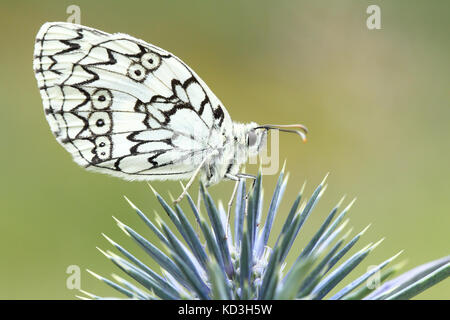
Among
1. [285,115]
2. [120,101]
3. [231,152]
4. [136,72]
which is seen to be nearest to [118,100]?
[120,101]

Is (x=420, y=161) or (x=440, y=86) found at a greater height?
(x=440, y=86)

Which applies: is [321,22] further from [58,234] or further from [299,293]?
[299,293]

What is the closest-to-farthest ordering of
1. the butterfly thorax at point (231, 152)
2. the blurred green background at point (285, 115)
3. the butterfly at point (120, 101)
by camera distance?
the butterfly thorax at point (231, 152) → the butterfly at point (120, 101) → the blurred green background at point (285, 115)

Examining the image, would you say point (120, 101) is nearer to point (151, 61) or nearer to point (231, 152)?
point (151, 61)

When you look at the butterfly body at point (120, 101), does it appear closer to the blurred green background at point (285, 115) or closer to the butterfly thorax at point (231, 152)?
the butterfly thorax at point (231, 152)

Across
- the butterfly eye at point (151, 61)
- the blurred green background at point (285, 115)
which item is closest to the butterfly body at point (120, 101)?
the butterfly eye at point (151, 61)

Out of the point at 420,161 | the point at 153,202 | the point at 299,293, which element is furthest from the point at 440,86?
the point at 299,293

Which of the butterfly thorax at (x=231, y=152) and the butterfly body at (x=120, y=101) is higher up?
the butterfly body at (x=120, y=101)
